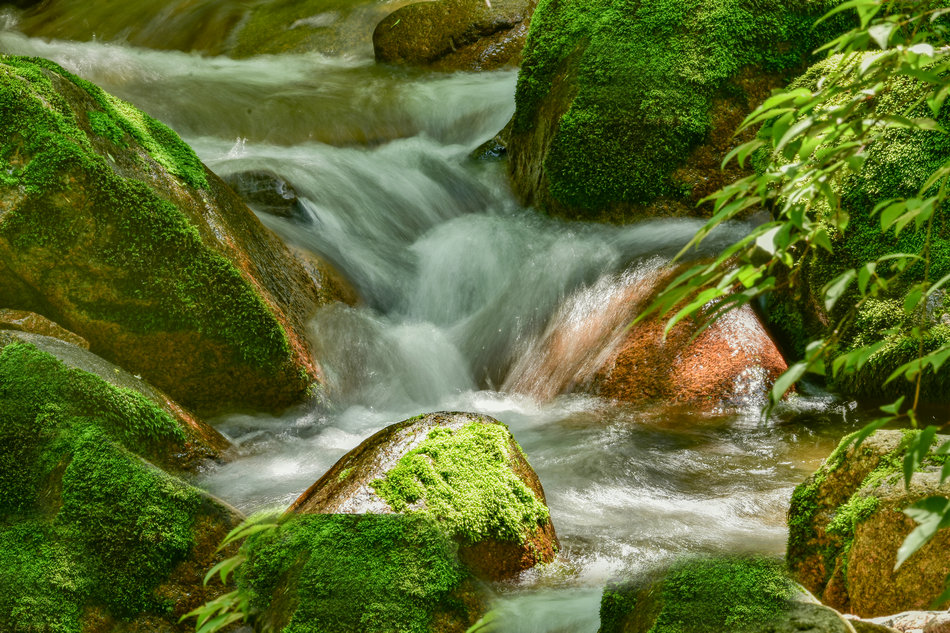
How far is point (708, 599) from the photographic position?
2.17 metres

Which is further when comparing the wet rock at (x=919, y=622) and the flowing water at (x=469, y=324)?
the flowing water at (x=469, y=324)

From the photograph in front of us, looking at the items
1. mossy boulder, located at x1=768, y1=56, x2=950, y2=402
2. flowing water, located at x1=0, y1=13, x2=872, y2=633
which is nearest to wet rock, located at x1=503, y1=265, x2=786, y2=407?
flowing water, located at x1=0, y1=13, x2=872, y2=633

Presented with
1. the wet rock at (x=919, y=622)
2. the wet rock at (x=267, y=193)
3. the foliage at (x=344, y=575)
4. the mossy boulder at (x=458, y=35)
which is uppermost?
the mossy boulder at (x=458, y=35)

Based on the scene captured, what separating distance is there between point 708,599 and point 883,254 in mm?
3285

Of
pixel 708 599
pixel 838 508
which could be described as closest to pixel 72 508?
pixel 708 599

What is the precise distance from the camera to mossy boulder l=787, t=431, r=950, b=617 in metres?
2.25

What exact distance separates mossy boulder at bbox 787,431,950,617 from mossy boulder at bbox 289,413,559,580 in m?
0.99

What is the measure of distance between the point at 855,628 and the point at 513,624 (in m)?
1.14

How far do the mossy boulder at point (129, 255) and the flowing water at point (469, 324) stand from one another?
0.39 meters

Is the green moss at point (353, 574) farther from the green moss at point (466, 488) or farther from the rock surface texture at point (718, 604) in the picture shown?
the rock surface texture at point (718, 604)

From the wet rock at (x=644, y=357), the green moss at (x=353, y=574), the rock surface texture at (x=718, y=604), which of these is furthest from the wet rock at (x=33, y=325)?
the rock surface texture at (x=718, y=604)

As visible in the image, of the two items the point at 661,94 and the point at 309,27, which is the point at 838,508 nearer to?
the point at 661,94

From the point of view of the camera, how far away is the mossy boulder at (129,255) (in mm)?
4500

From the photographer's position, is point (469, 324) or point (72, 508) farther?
point (469, 324)
